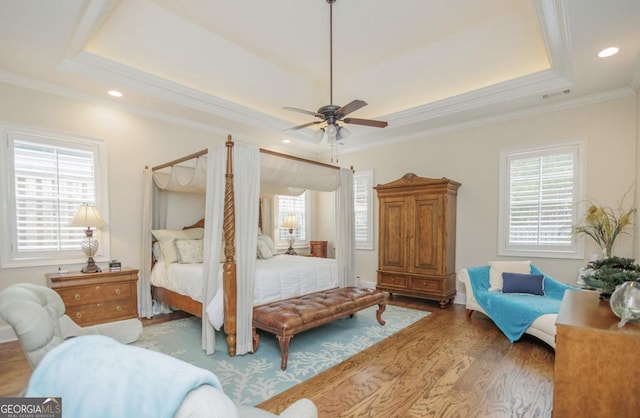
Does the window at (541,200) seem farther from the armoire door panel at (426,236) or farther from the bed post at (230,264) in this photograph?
the bed post at (230,264)

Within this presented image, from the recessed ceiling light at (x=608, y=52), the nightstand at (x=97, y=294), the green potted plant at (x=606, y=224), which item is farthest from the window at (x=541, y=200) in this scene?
the nightstand at (x=97, y=294)

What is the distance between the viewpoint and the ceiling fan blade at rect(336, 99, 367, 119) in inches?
117

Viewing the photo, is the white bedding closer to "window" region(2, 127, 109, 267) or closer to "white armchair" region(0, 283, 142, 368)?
"window" region(2, 127, 109, 267)

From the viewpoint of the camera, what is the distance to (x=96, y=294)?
3639 mm

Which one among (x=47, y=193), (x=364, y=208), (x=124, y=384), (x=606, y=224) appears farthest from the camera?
(x=364, y=208)

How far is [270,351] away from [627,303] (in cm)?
289

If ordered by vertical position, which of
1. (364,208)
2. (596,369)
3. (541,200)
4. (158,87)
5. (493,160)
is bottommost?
(596,369)

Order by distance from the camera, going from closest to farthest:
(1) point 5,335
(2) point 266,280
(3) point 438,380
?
(3) point 438,380 < (1) point 5,335 < (2) point 266,280

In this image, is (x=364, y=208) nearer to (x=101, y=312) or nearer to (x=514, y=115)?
(x=514, y=115)

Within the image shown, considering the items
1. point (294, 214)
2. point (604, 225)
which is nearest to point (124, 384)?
point (604, 225)

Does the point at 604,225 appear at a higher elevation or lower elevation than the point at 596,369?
higher

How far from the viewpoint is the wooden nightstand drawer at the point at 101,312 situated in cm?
352

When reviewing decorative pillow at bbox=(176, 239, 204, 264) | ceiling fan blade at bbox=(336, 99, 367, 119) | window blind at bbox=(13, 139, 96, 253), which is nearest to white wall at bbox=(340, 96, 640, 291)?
ceiling fan blade at bbox=(336, 99, 367, 119)

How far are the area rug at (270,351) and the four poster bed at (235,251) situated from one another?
0.19m
